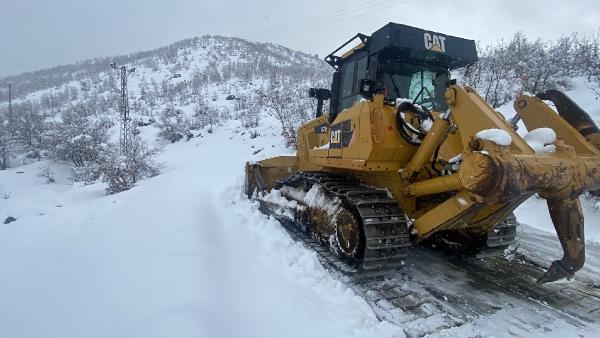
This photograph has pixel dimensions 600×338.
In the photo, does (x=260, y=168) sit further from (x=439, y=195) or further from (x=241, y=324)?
(x=241, y=324)

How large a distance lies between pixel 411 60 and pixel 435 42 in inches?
13.4

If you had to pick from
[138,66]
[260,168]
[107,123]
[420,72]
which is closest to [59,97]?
[138,66]

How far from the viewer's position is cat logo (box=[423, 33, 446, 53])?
4766mm

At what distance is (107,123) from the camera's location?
29016mm

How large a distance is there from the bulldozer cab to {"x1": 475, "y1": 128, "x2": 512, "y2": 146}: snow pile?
5.51 ft

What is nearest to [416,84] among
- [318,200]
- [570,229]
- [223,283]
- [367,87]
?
[367,87]

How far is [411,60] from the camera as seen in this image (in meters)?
4.88

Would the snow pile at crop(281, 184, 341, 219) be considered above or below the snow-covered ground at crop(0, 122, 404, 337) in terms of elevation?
above

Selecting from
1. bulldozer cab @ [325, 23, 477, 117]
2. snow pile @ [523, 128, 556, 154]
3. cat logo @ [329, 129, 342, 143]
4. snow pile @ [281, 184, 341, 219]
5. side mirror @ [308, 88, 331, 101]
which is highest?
bulldozer cab @ [325, 23, 477, 117]

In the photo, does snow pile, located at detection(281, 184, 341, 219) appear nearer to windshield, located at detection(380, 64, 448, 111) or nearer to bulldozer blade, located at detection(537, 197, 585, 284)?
windshield, located at detection(380, 64, 448, 111)

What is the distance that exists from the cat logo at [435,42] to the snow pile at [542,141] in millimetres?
1856

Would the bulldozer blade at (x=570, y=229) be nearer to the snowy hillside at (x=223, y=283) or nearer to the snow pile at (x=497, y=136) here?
the snowy hillside at (x=223, y=283)

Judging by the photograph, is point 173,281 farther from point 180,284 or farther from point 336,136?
point 336,136

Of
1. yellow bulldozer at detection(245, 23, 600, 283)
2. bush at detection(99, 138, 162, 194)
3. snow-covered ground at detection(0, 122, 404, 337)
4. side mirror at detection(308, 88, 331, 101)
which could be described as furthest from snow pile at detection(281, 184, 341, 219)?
bush at detection(99, 138, 162, 194)
